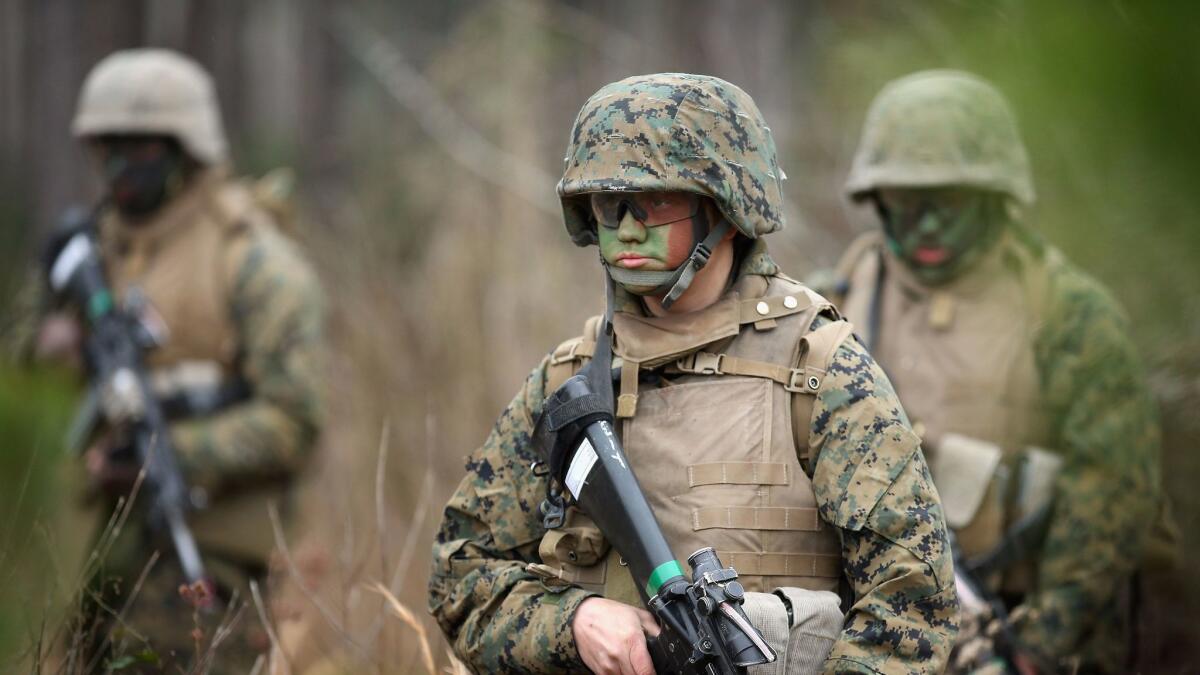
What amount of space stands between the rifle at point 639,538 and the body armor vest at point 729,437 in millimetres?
82

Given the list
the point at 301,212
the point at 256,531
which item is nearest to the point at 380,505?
the point at 256,531

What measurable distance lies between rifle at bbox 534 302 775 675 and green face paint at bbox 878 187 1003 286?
217 centimetres

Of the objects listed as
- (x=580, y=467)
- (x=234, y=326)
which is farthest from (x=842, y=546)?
(x=234, y=326)

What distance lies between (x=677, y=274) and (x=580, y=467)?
422 mm

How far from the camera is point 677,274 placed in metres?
2.99

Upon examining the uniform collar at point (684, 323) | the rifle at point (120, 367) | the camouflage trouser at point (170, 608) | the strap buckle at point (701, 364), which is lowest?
the camouflage trouser at point (170, 608)

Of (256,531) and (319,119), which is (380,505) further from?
(319,119)

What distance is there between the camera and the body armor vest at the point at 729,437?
2900 millimetres

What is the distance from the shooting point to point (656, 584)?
110 inches

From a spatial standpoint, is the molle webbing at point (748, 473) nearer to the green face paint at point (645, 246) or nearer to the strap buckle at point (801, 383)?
the strap buckle at point (801, 383)

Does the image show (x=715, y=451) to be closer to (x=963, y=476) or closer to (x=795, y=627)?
(x=795, y=627)

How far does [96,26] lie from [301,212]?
3068 millimetres

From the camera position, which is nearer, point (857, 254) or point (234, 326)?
point (857, 254)

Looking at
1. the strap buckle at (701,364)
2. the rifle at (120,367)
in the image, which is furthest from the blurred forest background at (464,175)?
the strap buckle at (701,364)
